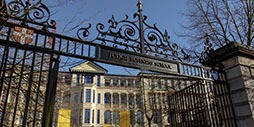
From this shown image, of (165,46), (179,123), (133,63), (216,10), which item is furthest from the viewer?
(216,10)

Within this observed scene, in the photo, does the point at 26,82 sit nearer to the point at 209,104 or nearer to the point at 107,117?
the point at 209,104

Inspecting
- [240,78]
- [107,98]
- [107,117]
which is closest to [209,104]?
[240,78]

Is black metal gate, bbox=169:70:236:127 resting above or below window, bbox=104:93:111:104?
below

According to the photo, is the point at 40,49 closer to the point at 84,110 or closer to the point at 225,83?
the point at 225,83

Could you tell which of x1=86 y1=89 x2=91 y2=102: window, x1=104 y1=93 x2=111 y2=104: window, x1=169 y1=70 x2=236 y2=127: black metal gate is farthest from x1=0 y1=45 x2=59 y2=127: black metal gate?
x1=104 y1=93 x2=111 y2=104: window

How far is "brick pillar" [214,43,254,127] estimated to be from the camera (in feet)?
18.5

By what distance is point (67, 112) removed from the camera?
12617 mm

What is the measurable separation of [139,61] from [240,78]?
2.99m

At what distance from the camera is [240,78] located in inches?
233

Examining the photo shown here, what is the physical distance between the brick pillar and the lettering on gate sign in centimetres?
185

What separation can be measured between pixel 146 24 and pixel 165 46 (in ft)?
Answer: 2.80

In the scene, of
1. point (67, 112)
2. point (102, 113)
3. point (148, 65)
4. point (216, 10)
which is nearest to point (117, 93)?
point (102, 113)

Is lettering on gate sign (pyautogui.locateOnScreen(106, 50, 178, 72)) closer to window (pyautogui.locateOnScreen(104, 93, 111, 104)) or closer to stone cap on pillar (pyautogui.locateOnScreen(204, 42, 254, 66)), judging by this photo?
stone cap on pillar (pyautogui.locateOnScreen(204, 42, 254, 66))

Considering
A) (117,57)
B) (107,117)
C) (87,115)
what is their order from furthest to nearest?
(107,117) → (87,115) → (117,57)
